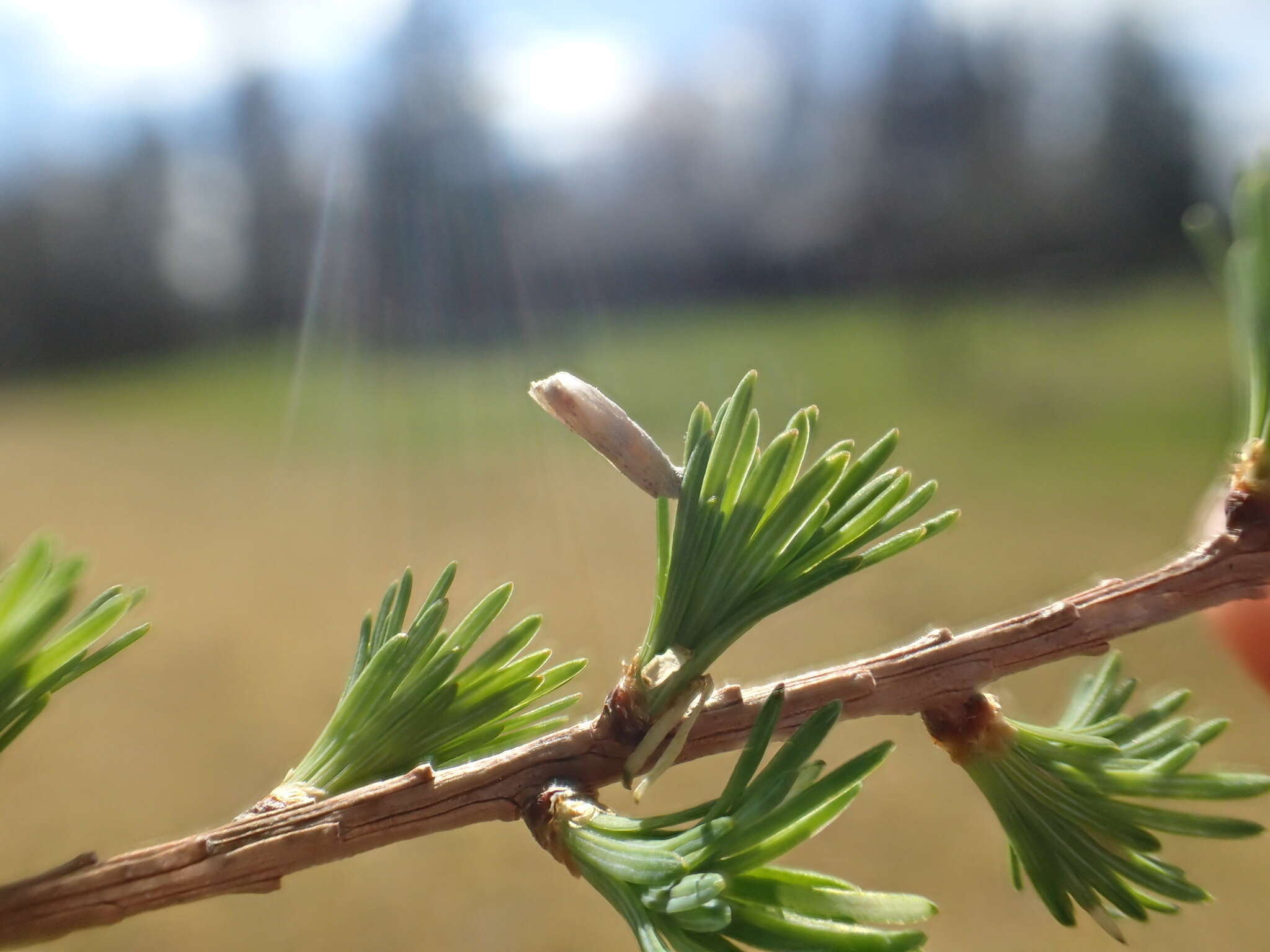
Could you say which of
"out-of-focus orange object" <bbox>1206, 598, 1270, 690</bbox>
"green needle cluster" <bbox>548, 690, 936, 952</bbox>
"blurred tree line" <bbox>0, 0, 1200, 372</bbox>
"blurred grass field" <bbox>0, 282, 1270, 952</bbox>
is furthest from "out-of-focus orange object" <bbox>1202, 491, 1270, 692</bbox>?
"blurred tree line" <bbox>0, 0, 1200, 372</bbox>

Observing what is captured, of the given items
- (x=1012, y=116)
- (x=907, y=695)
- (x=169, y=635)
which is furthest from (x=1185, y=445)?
(x=907, y=695)

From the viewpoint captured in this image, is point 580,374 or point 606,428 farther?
point 580,374

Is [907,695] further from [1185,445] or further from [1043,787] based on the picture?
[1185,445]

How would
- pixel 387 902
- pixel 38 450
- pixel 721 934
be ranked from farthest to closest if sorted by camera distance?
pixel 38 450 → pixel 387 902 → pixel 721 934

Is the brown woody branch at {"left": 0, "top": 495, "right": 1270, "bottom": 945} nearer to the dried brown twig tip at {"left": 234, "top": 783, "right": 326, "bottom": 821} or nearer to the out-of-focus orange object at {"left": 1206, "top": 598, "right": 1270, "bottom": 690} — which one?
the dried brown twig tip at {"left": 234, "top": 783, "right": 326, "bottom": 821}

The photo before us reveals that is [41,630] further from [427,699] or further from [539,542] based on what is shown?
[539,542]

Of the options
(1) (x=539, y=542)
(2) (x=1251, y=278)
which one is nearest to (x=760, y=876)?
(2) (x=1251, y=278)

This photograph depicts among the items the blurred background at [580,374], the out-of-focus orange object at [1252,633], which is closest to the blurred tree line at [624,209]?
the blurred background at [580,374]
